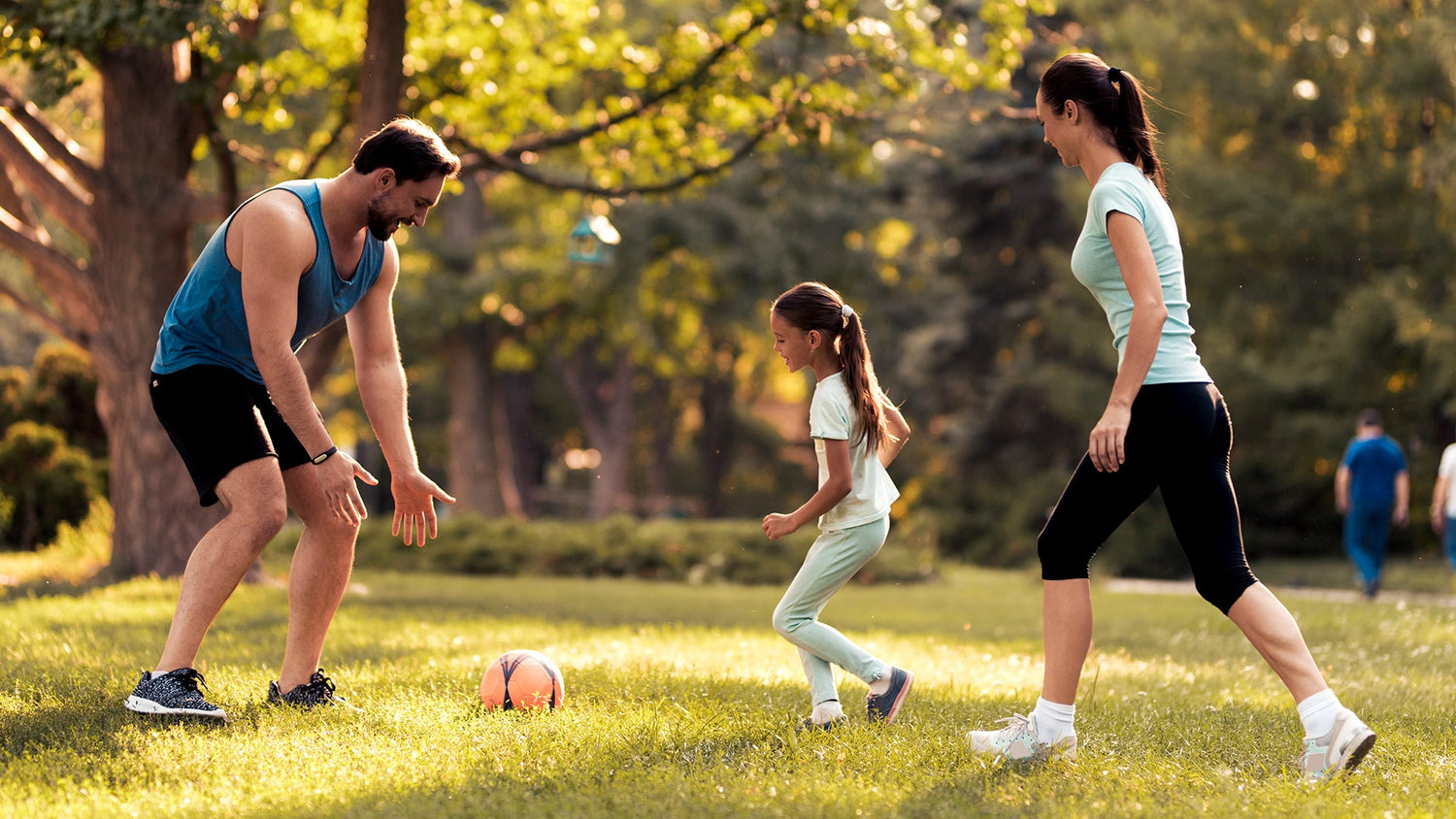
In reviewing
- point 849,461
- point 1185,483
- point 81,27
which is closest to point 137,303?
point 81,27

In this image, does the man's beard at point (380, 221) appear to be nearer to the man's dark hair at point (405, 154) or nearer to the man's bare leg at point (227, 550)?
the man's dark hair at point (405, 154)

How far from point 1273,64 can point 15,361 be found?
36.3 metres

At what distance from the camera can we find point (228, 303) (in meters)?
4.73

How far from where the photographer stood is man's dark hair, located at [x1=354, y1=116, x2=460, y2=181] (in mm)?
4609

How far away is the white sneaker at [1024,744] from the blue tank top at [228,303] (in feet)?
9.11

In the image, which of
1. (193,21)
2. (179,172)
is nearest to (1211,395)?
(193,21)

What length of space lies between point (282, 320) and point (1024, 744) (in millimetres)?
2877

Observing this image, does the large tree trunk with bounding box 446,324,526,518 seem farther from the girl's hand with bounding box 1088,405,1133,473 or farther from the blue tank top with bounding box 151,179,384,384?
the girl's hand with bounding box 1088,405,1133,473

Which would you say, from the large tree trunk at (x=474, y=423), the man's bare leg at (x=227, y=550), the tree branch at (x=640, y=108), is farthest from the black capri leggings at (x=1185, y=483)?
the large tree trunk at (x=474, y=423)

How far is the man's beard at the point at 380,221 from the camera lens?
184 inches

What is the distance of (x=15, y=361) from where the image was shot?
40562 mm

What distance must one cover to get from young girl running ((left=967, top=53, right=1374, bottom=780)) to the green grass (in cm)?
22

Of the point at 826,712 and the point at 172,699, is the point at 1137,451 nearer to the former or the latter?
the point at 826,712

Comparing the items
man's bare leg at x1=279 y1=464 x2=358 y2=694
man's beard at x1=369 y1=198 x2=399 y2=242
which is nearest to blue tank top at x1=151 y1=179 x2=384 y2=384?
man's beard at x1=369 y1=198 x2=399 y2=242
